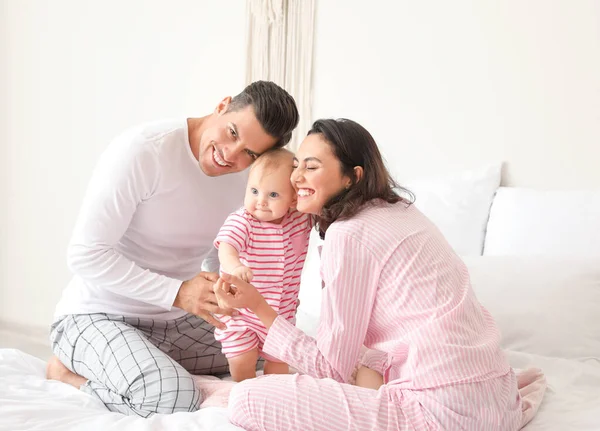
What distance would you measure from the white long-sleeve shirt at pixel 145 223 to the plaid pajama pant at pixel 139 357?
0.16 feet

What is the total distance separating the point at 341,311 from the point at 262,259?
0.41 metres

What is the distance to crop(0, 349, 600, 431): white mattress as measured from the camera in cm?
149

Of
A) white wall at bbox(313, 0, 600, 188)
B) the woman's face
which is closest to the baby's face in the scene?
the woman's face

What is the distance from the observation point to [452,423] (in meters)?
1.37

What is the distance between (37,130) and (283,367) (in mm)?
2347

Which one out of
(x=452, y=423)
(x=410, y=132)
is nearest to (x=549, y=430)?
(x=452, y=423)

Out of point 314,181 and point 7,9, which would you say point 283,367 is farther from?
point 7,9

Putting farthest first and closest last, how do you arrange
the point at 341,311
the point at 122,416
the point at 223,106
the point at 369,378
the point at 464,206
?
the point at 464,206 < the point at 223,106 < the point at 369,378 < the point at 122,416 < the point at 341,311

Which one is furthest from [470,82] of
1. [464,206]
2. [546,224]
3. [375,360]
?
[375,360]

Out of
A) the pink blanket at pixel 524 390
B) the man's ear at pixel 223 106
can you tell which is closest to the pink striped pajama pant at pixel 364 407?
the pink blanket at pixel 524 390

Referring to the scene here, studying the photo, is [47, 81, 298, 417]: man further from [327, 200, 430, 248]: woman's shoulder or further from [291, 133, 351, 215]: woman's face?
[327, 200, 430, 248]: woman's shoulder

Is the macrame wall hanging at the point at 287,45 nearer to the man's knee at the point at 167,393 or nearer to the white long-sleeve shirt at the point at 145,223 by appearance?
the white long-sleeve shirt at the point at 145,223

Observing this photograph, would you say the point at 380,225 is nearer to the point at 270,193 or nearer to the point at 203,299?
the point at 270,193

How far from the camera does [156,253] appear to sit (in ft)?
6.82
